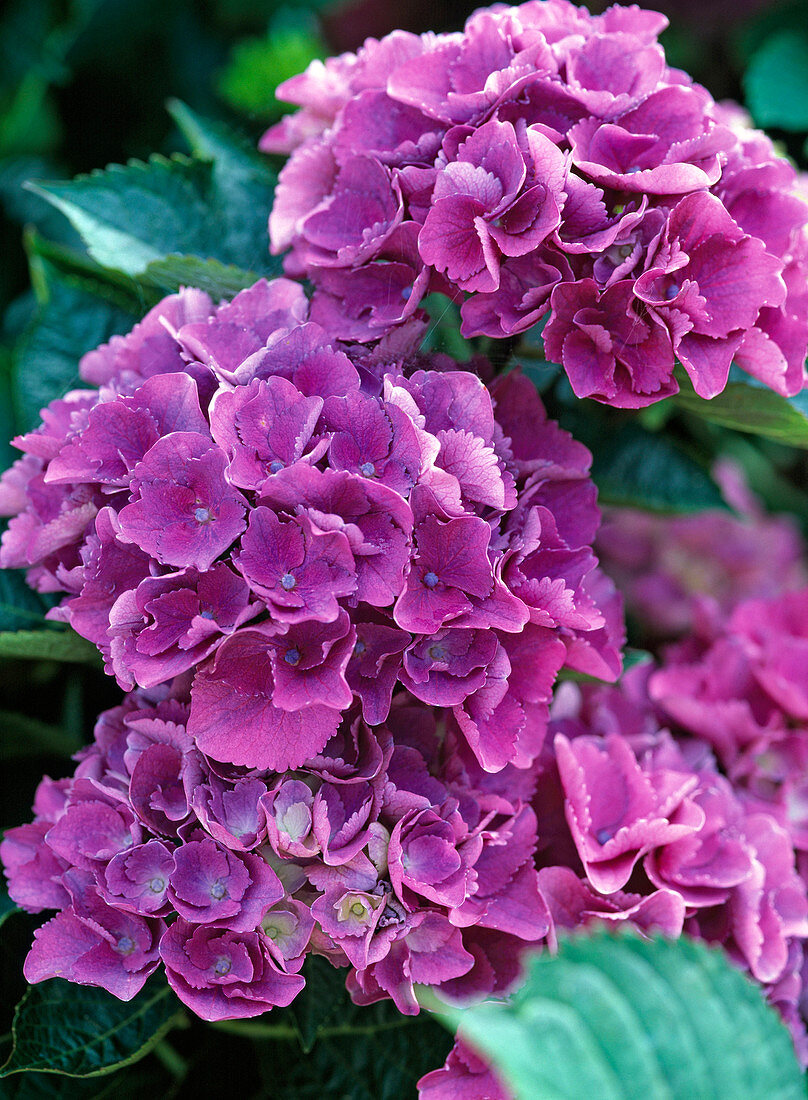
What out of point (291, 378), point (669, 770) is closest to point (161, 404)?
point (291, 378)

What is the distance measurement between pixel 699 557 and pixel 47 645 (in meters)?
0.83

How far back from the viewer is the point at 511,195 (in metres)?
0.52

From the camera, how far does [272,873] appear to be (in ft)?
1.63

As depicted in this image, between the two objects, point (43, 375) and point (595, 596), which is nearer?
point (595, 596)

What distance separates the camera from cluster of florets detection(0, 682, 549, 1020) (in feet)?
1.63

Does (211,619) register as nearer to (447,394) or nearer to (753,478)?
(447,394)

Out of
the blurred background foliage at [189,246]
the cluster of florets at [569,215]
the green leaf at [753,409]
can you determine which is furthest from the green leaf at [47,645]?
the green leaf at [753,409]

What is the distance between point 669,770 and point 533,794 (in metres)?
0.12

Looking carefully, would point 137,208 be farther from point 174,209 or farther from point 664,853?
point 664,853

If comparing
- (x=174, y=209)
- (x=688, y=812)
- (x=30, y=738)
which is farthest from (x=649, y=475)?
(x=30, y=738)

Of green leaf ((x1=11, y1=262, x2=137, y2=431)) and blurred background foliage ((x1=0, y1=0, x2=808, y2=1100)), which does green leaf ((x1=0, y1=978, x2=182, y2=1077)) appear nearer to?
blurred background foliage ((x1=0, y1=0, x2=808, y2=1100))

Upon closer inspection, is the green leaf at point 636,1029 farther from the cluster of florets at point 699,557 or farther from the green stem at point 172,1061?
→ the cluster of florets at point 699,557

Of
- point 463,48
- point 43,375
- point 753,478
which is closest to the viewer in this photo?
point 463,48

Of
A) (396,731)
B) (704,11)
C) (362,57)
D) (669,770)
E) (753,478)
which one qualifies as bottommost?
(753,478)
